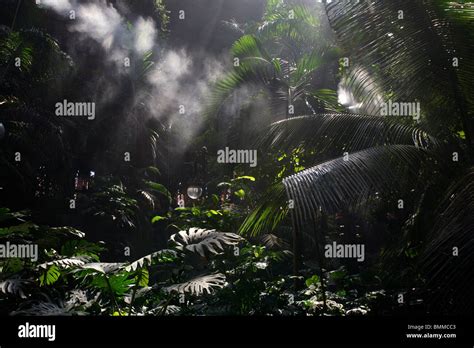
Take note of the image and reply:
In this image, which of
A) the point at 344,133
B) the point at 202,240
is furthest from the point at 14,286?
the point at 344,133

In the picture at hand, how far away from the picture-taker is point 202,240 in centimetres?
320

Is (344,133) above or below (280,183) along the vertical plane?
above

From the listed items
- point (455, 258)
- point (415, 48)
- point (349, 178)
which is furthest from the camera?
point (415, 48)

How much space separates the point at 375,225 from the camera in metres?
7.45

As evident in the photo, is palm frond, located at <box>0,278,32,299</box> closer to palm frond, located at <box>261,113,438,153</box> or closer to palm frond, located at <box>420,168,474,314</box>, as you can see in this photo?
palm frond, located at <box>261,113,438,153</box>

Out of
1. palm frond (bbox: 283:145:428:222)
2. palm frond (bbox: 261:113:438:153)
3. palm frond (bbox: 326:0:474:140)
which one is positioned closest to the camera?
palm frond (bbox: 283:145:428:222)

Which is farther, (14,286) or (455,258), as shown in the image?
(14,286)

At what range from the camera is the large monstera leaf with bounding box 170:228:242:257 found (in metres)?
2.92

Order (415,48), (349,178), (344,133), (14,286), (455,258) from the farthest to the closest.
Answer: (344,133), (415,48), (14,286), (349,178), (455,258)

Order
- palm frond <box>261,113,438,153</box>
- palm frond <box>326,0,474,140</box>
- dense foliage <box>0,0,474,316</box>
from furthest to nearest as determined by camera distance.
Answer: palm frond <box>261,113,438,153</box>, palm frond <box>326,0,474,140</box>, dense foliage <box>0,0,474,316</box>

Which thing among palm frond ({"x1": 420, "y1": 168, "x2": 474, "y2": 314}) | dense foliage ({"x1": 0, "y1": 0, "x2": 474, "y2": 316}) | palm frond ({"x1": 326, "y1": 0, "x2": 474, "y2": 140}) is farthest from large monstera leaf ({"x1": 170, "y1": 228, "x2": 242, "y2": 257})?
palm frond ({"x1": 326, "y1": 0, "x2": 474, "y2": 140})

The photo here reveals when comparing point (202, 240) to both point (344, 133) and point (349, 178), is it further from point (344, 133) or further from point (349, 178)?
point (344, 133)

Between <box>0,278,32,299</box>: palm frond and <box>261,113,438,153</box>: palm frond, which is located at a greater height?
<box>261,113,438,153</box>: palm frond

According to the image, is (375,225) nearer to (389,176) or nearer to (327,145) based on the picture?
(327,145)
